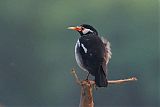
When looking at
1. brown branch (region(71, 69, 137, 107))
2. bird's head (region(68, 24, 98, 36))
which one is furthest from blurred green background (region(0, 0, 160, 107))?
brown branch (region(71, 69, 137, 107))

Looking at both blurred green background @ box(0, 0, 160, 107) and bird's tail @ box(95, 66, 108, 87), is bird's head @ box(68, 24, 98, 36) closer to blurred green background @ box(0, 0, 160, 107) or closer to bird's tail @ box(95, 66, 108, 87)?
bird's tail @ box(95, 66, 108, 87)

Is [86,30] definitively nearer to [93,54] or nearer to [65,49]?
[93,54]

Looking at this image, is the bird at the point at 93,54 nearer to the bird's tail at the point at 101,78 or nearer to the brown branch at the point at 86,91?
the bird's tail at the point at 101,78

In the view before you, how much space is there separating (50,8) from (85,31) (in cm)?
521

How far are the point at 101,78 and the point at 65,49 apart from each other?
15.4 feet

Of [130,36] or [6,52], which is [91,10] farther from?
[6,52]

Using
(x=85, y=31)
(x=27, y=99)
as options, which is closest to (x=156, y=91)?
(x=27, y=99)

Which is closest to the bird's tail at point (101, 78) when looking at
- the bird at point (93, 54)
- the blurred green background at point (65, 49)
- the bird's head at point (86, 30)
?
the bird at point (93, 54)

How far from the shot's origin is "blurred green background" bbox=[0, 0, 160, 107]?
24.5 ft

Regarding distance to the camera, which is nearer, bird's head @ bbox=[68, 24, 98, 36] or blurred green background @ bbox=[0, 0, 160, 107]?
bird's head @ bbox=[68, 24, 98, 36]

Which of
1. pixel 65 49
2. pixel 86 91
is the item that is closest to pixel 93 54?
pixel 86 91

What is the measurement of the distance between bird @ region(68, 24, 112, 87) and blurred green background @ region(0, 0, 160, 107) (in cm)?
376

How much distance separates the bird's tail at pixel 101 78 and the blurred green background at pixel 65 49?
3967 millimetres

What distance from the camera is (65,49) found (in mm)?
7664
